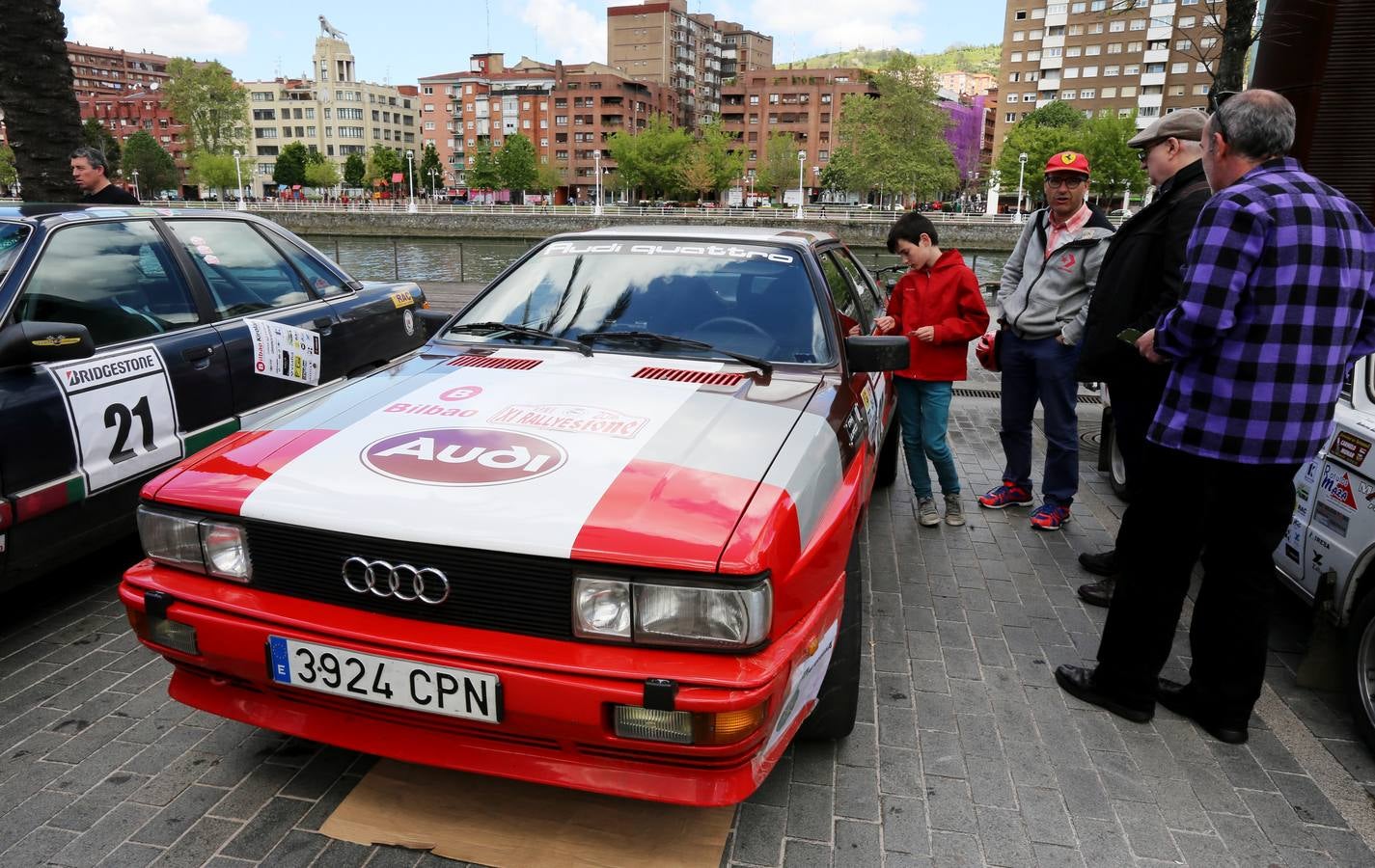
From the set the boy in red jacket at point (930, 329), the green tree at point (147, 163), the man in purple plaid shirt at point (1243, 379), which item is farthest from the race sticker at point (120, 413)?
the green tree at point (147, 163)

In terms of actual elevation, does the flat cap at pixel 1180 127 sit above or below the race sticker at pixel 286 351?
above

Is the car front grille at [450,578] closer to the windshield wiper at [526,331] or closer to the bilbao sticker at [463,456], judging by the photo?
the bilbao sticker at [463,456]

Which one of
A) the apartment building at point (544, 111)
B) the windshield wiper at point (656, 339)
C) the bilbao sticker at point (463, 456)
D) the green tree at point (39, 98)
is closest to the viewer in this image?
the bilbao sticker at point (463, 456)

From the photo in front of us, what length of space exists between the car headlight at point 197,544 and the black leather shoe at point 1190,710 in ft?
9.95

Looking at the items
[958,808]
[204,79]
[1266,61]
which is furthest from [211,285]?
[204,79]

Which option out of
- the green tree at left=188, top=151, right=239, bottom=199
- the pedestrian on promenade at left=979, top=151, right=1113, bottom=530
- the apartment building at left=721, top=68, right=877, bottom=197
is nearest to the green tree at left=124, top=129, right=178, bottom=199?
the green tree at left=188, top=151, right=239, bottom=199

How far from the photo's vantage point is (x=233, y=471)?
2.37m

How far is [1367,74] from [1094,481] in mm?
3833

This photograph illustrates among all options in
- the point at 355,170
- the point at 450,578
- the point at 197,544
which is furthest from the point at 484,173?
the point at 450,578

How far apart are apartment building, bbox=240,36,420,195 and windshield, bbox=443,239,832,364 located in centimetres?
12157

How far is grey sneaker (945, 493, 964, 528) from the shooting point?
5.08m

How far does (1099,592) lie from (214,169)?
104310mm

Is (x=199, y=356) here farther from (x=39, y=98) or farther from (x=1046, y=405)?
(x=39, y=98)

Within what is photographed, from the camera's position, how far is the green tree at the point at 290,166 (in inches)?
3912
